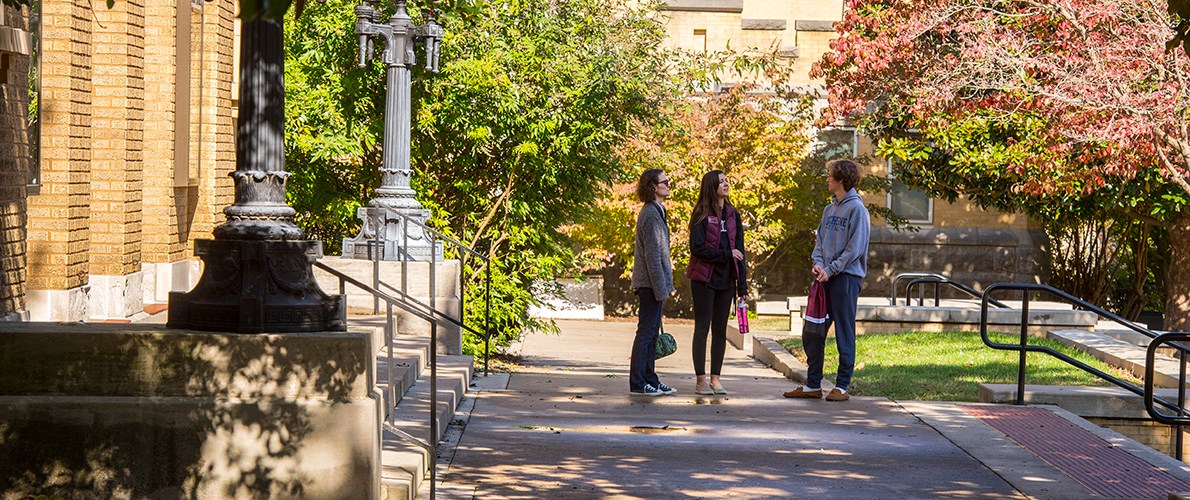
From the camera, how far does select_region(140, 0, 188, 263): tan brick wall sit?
13859 mm

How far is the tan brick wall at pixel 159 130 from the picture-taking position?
13.9m

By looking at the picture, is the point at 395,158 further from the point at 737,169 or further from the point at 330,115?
the point at 737,169

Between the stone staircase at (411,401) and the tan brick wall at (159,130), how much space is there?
10.9ft

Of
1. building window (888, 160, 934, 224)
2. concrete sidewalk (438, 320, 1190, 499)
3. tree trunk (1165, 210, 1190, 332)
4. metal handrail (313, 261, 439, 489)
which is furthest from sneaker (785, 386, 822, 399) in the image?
building window (888, 160, 934, 224)

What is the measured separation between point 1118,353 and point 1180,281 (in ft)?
18.6

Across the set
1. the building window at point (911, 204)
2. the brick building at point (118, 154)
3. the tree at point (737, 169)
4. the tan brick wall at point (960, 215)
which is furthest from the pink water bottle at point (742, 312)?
the building window at point (911, 204)

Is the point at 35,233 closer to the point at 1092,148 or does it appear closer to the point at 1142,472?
the point at 1142,472

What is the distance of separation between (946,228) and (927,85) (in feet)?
35.5

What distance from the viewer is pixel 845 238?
1043 centimetres

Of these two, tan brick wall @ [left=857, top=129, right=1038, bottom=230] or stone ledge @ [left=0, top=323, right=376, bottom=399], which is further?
tan brick wall @ [left=857, top=129, right=1038, bottom=230]

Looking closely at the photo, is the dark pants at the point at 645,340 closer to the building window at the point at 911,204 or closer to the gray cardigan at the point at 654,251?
the gray cardigan at the point at 654,251

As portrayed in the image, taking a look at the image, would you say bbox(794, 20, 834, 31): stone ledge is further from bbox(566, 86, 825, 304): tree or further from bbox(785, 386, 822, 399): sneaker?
bbox(785, 386, 822, 399): sneaker

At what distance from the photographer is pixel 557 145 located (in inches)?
609

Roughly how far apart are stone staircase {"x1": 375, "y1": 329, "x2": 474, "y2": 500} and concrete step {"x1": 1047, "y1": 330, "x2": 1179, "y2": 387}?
5.77 meters
